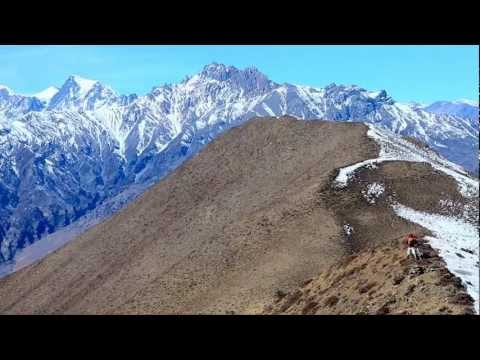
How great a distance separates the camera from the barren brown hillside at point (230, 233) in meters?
50.8

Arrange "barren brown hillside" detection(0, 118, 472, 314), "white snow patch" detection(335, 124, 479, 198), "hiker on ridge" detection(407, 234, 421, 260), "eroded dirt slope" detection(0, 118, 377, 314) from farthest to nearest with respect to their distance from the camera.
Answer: "white snow patch" detection(335, 124, 479, 198)
"eroded dirt slope" detection(0, 118, 377, 314)
"barren brown hillside" detection(0, 118, 472, 314)
"hiker on ridge" detection(407, 234, 421, 260)

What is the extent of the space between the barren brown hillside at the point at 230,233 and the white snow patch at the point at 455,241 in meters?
1.74

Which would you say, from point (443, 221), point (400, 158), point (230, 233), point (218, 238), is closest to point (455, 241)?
point (443, 221)

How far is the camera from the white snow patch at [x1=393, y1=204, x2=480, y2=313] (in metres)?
21.4

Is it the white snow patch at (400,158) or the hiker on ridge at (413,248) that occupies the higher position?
the white snow patch at (400,158)

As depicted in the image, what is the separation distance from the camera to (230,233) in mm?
62781

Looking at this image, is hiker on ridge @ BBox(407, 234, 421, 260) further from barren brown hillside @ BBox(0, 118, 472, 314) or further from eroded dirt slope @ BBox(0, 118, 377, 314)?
eroded dirt slope @ BBox(0, 118, 377, 314)

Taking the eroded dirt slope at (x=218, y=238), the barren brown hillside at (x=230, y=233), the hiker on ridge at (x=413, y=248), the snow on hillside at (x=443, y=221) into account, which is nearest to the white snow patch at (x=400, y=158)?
the snow on hillside at (x=443, y=221)

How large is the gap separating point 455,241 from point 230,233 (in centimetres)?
2544

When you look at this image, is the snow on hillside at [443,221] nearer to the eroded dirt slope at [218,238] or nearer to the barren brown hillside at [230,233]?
the barren brown hillside at [230,233]

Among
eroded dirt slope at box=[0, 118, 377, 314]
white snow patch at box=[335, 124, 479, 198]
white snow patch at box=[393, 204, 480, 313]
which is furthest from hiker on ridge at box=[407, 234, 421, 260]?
white snow patch at box=[335, 124, 479, 198]

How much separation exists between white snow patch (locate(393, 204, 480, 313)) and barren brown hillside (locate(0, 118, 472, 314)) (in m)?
1.74
